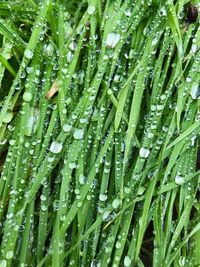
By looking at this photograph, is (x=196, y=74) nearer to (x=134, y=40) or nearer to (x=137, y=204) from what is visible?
(x=134, y=40)

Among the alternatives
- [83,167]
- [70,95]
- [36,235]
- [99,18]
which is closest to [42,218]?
[36,235]

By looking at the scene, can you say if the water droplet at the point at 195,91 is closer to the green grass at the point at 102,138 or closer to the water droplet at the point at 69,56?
the green grass at the point at 102,138

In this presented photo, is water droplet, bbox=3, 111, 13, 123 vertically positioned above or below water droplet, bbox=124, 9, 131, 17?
below

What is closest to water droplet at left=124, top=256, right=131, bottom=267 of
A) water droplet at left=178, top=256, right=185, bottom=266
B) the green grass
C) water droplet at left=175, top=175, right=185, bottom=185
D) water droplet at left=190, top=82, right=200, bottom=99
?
the green grass

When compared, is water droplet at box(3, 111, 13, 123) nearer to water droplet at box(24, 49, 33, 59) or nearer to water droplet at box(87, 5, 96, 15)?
water droplet at box(24, 49, 33, 59)

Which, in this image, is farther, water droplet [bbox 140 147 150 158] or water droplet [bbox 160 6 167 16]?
water droplet [bbox 160 6 167 16]

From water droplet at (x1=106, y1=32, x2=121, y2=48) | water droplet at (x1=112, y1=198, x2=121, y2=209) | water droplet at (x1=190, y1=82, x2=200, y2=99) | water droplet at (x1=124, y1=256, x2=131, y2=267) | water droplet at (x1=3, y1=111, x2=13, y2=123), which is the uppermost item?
water droplet at (x1=106, y1=32, x2=121, y2=48)

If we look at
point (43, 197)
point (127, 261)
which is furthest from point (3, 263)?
point (127, 261)

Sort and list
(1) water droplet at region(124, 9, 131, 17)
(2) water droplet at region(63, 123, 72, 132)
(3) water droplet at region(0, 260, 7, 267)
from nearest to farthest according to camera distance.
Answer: (3) water droplet at region(0, 260, 7, 267)
(2) water droplet at region(63, 123, 72, 132)
(1) water droplet at region(124, 9, 131, 17)
